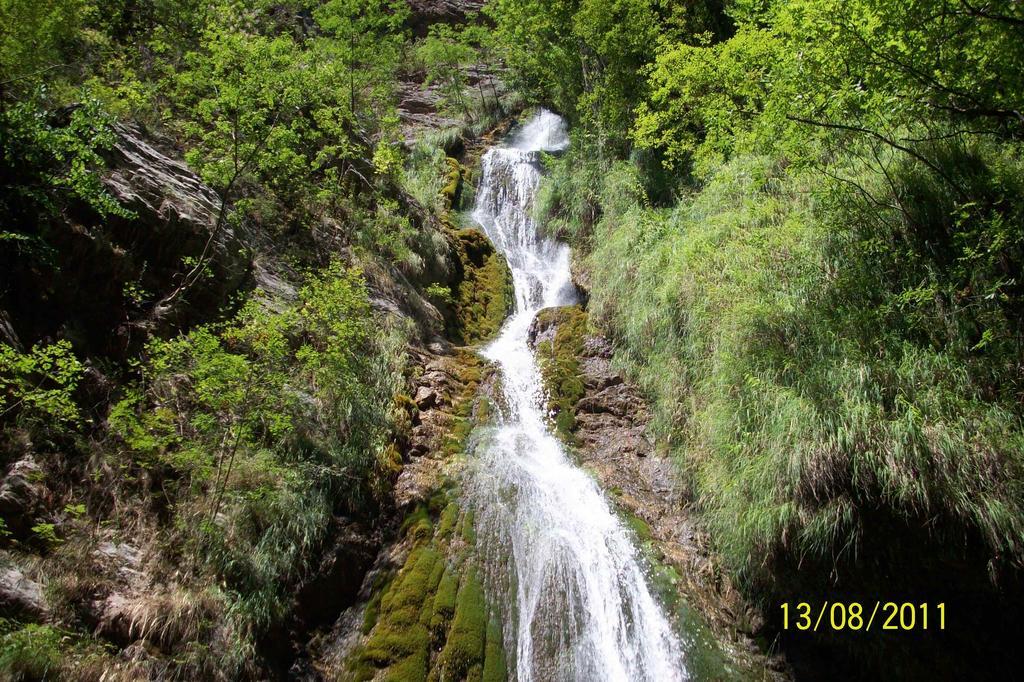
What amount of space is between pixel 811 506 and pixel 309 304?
22.3ft

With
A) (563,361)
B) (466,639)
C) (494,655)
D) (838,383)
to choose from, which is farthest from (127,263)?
(838,383)

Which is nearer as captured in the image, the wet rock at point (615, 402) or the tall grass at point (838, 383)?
the tall grass at point (838, 383)

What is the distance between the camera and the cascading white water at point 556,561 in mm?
5352

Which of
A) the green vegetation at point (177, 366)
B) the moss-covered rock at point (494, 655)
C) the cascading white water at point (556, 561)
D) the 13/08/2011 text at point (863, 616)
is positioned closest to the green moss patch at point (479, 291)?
the cascading white water at point (556, 561)

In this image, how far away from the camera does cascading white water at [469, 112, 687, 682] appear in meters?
5.35

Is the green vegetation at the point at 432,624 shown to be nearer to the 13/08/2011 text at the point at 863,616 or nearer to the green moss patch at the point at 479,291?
the 13/08/2011 text at the point at 863,616

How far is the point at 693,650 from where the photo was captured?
5.38 metres

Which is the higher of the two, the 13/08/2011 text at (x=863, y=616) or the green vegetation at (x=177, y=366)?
the green vegetation at (x=177, y=366)

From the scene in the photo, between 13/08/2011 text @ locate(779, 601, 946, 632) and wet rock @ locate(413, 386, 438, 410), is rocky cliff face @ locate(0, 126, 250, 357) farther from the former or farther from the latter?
13/08/2011 text @ locate(779, 601, 946, 632)

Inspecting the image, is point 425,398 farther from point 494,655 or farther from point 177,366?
point 494,655

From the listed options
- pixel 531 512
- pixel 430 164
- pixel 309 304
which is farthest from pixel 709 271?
pixel 430 164

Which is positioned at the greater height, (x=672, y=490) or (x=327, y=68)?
(x=327, y=68)

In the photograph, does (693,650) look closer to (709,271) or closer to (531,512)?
(531,512)

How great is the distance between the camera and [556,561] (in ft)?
20.4
